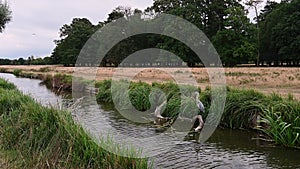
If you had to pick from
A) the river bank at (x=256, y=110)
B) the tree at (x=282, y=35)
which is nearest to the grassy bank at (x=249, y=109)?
the river bank at (x=256, y=110)

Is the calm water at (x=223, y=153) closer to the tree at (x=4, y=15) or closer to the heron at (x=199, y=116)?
the heron at (x=199, y=116)

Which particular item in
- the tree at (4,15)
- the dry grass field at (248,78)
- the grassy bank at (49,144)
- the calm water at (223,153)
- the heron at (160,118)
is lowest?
the calm water at (223,153)

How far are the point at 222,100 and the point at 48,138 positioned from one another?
23.6ft

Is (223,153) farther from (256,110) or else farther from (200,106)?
(200,106)

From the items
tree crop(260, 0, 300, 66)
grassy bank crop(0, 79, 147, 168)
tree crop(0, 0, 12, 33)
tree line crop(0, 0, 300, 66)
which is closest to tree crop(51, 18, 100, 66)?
tree line crop(0, 0, 300, 66)

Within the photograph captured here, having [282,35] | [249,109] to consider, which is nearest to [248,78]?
[249,109]

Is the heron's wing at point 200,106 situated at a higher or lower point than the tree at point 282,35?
lower

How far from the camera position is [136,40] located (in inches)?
2064

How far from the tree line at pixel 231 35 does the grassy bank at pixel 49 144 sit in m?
31.7

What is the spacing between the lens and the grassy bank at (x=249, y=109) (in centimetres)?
944

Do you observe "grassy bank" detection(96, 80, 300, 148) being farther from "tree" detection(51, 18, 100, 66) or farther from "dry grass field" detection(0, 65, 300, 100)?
"tree" detection(51, 18, 100, 66)

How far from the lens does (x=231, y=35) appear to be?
1817 inches

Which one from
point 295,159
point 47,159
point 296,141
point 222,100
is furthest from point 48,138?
point 222,100

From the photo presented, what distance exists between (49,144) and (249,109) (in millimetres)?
6939
